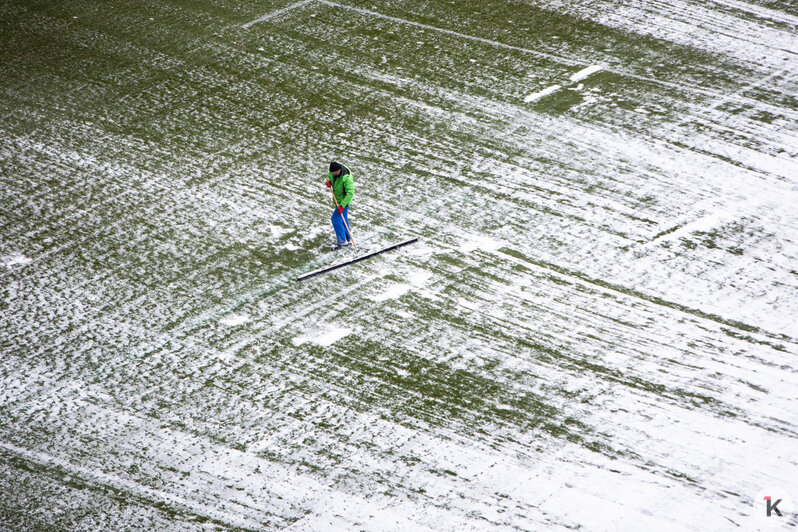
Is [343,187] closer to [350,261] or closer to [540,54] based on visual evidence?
[350,261]

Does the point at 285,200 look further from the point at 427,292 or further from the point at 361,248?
the point at 427,292

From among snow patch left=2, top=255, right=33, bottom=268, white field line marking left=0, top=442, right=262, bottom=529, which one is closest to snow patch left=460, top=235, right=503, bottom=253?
white field line marking left=0, top=442, right=262, bottom=529

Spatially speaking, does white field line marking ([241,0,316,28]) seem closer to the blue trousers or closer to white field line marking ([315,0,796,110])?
white field line marking ([315,0,796,110])

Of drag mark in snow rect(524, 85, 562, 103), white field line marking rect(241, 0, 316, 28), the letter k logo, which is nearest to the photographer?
the letter k logo

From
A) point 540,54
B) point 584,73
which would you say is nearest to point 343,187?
point 584,73

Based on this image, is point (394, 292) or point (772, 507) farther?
point (394, 292)

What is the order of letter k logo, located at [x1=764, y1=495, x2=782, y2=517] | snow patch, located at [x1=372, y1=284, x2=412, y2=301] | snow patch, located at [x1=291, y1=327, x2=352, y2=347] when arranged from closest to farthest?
1. letter k logo, located at [x1=764, y1=495, x2=782, y2=517]
2. snow patch, located at [x1=291, y1=327, x2=352, y2=347]
3. snow patch, located at [x1=372, y1=284, x2=412, y2=301]

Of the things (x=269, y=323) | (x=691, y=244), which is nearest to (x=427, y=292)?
(x=269, y=323)

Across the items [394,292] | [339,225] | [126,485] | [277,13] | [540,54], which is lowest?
[126,485]
